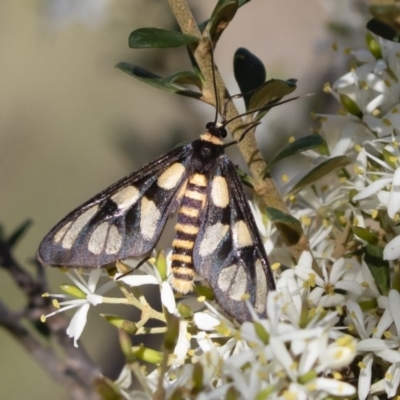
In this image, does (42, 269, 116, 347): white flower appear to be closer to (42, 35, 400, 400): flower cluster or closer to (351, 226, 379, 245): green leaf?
(42, 35, 400, 400): flower cluster

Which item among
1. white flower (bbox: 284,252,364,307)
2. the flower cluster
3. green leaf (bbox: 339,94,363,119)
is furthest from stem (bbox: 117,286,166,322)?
green leaf (bbox: 339,94,363,119)

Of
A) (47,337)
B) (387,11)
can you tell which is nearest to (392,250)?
(387,11)

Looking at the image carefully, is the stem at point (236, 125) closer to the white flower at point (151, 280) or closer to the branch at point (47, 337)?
the white flower at point (151, 280)

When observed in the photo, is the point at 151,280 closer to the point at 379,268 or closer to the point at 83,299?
the point at 83,299

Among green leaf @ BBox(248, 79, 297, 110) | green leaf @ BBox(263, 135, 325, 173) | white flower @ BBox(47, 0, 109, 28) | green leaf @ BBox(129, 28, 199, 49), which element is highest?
white flower @ BBox(47, 0, 109, 28)

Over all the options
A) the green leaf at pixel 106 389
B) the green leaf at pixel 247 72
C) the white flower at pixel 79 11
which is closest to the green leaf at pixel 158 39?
the green leaf at pixel 247 72

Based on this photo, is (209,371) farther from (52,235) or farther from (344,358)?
(52,235)
